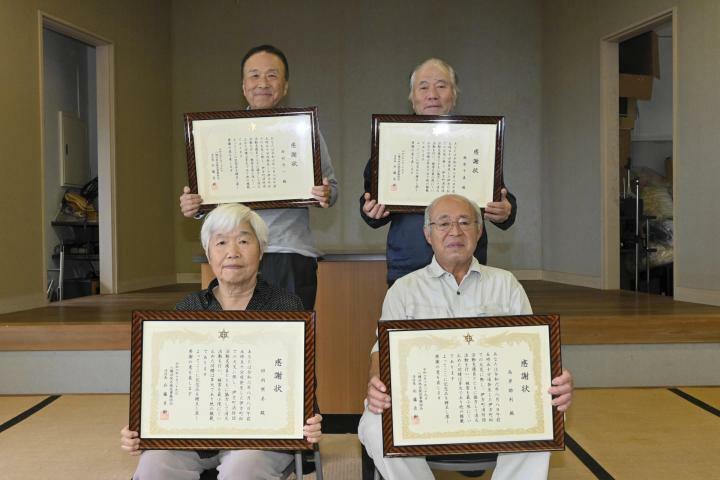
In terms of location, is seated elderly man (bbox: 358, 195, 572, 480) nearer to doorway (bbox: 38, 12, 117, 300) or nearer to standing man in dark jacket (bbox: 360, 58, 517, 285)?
standing man in dark jacket (bbox: 360, 58, 517, 285)

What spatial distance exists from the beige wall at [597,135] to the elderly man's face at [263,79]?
3.65 m

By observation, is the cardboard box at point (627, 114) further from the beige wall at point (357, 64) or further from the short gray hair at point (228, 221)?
the short gray hair at point (228, 221)

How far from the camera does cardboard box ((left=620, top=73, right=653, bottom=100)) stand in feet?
21.3

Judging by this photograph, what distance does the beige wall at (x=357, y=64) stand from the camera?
7562 mm

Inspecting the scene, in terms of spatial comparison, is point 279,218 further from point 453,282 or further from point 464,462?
point 464,462

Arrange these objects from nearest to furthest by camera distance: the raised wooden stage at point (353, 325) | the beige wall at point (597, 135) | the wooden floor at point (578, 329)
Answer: the raised wooden stage at point (353, 325)
the wooden floor at point (578, 329)
the beige wall at point (597, 135)

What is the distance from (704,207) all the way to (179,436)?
14.5 ft

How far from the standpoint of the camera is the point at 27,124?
5109 mm

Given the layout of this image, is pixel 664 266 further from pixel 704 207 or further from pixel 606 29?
pixel 606 29

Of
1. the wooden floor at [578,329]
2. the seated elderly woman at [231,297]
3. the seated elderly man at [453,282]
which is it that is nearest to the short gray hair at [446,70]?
the seated elderly man at [453,282]

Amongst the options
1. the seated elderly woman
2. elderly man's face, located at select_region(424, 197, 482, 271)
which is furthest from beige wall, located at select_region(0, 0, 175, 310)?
elderly man's face, located at select_region(424, 197, 482, 271)

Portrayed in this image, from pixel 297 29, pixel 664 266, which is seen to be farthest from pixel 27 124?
pixel 664 266

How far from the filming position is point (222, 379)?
1608 millimetres

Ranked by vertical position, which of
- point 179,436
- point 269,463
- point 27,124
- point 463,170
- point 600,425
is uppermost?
point 27,124
